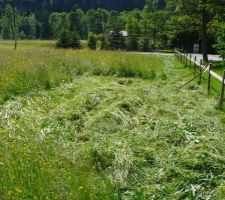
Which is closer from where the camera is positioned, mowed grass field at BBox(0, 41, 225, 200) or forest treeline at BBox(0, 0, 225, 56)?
mowed grass field at BBox(0, 41, 225, 200)

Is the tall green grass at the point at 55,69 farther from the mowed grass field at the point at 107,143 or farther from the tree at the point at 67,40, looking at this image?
the tree at the point at 67,40

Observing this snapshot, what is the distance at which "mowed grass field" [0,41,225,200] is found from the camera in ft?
18.6

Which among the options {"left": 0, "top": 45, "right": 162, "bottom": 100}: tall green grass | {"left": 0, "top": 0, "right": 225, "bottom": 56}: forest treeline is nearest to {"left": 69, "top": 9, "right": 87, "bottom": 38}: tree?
{"left": 0, "top": 0, "right": 225, "bottom": 56}: forest treeline

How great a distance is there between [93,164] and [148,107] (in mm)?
4573

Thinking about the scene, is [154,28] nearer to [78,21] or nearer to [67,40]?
[67,40]

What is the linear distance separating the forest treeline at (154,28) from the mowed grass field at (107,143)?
930 cm

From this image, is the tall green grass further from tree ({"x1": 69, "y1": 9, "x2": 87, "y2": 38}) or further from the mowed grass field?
tree ({"x1": 69, "y1": 9, "x2": 87, "y2": 38})

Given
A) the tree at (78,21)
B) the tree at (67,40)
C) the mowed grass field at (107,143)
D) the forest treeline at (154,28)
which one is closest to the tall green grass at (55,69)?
the mowed grass field at (107,143)

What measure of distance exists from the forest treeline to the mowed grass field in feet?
30.5

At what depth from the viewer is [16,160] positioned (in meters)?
6.00

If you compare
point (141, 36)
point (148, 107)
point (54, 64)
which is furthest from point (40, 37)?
point (148, 107)

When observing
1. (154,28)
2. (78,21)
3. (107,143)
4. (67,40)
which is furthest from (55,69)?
(78,21)

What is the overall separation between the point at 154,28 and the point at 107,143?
6805 centimetres

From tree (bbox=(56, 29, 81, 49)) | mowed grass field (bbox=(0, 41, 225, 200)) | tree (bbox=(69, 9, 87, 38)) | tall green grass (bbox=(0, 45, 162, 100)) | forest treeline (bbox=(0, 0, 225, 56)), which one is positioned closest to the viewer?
mowed grass field (bbox=(0, 41, 225, 200))
